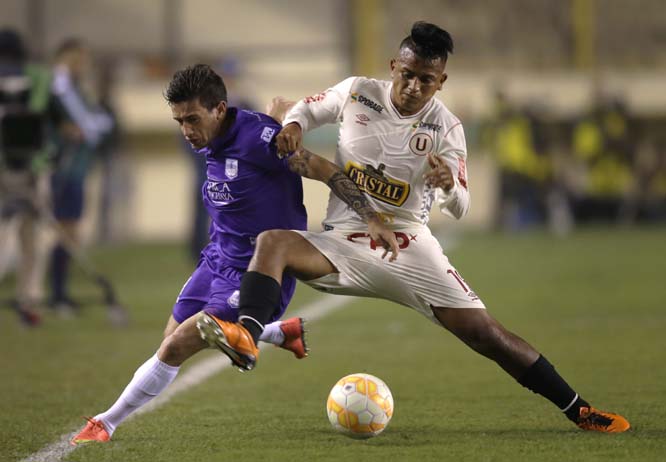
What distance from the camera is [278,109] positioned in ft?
19.9

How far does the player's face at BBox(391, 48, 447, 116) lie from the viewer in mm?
5512

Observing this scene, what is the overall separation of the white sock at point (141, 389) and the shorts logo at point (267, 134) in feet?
3.73

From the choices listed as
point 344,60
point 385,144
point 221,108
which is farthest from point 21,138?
point 344,60

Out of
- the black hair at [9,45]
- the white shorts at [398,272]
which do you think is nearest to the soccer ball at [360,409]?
the white shorts at [398,272]

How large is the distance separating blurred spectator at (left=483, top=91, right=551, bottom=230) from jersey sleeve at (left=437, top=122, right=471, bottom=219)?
595 inches

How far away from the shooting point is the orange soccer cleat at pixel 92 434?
18.0ft

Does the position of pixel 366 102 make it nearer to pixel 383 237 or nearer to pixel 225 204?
pixel 383 237

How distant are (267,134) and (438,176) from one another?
0.86m

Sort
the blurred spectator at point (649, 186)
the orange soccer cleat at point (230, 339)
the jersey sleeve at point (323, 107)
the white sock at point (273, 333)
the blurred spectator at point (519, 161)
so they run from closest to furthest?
the orange soccer cleat at point (230, 339)
the jersey sleeve at point (323, 107)
the white sock at point (273, 333)
the blurred spectator at point (519, 161)
the blurred spectator at point (649, 186)

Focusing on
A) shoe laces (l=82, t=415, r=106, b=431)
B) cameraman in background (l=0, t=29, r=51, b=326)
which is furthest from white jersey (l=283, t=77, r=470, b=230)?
cameraman in background (l=0, t=29, r=51, b=326)

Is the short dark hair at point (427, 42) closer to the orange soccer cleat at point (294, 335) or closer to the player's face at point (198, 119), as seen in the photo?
the player's face at point (198, 119)

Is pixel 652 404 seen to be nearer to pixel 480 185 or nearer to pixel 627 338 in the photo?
pixel 627 338

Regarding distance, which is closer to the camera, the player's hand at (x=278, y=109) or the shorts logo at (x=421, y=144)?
the shorts logo at (x=421, y=144)

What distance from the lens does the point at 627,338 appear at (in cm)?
880
